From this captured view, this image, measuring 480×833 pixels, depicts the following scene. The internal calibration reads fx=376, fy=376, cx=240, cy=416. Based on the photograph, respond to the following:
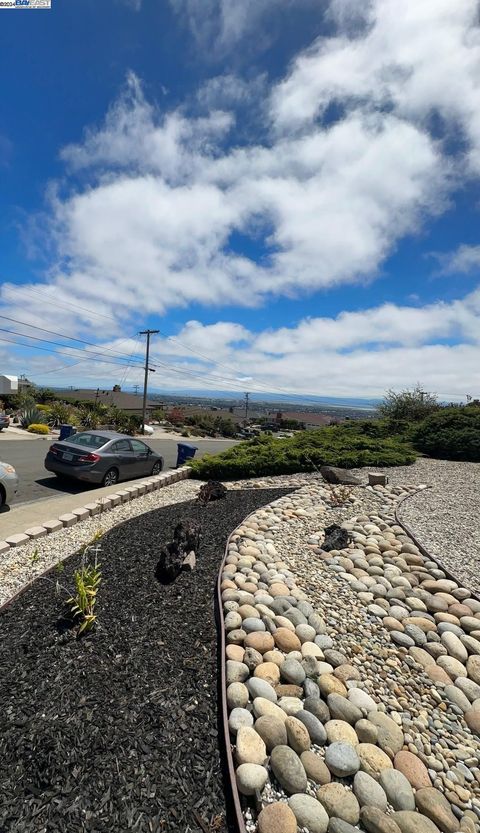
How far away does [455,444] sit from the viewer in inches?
453

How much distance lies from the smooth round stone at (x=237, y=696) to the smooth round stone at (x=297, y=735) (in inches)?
11.4

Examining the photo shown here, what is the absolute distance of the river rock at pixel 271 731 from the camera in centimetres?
216

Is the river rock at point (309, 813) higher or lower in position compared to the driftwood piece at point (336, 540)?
lower

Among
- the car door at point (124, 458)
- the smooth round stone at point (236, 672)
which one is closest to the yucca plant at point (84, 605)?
the smooth round stone at point (236, 672)

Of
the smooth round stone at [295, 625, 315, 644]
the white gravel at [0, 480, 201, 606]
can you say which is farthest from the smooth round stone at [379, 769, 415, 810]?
the white gravel at [0, 480, 201, 606]

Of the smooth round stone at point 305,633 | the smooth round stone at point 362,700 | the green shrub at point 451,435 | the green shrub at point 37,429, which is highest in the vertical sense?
the green shrub at point 451,435

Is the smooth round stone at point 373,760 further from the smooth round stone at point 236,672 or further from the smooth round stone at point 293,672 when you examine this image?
the smooth round stone at point 236,672

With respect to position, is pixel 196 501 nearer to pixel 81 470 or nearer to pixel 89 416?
pixel 81 470

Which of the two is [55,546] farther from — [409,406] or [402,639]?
[409,406]

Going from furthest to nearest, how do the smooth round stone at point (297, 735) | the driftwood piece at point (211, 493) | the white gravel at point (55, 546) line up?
1. the driftwood piece at point (211, 493)
2. the white gravel at point (55, 546)
3. the smooth round stone at point (297, 735)

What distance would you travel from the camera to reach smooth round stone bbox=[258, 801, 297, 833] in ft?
5.69

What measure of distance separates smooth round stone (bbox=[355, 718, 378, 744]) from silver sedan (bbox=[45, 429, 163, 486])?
24.4ft

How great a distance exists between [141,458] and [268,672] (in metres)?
7.84

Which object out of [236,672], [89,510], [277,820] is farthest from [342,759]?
[89,510]
